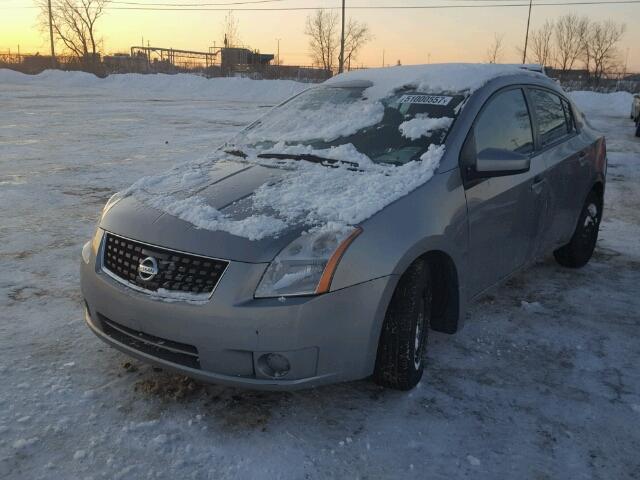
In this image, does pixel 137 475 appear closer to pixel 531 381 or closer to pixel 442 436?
pixel 442 436

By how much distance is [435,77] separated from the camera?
382 cm

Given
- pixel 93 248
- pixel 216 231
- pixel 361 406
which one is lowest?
pixel 361 406

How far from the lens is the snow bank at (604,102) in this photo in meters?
29.0

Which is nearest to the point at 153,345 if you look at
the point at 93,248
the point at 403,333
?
the point at 93,248

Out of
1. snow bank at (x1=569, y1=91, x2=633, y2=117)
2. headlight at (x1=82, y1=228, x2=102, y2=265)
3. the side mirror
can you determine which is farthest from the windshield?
snow bank at (x1=569, y1=91, x2=633, y2=117)

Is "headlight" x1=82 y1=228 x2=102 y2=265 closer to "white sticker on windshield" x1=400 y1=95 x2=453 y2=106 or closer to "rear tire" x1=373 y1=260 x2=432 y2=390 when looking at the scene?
"rear tire" x1=373 y1=260 x2=432 y2=390

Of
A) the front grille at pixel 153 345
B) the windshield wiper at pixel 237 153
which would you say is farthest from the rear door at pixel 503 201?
the front grille at pixel 153 345

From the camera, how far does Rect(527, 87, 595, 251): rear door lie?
403cm

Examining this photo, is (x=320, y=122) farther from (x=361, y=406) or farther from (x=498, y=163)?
(x=361, y=406)

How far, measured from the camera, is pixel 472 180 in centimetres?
316

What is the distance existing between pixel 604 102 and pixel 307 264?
34.4 m

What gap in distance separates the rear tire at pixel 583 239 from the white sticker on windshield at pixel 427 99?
6.30 feet

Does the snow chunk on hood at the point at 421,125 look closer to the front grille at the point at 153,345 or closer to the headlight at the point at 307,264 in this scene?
the headlight at the point at 307,264

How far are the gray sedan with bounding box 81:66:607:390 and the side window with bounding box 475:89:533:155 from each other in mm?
13
